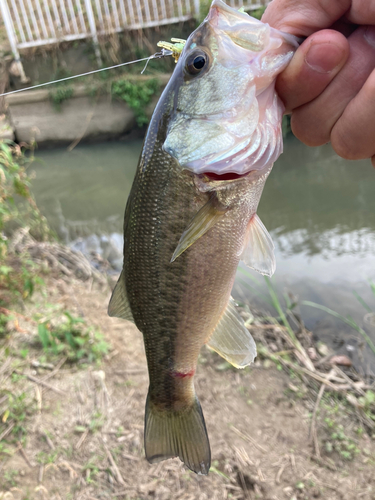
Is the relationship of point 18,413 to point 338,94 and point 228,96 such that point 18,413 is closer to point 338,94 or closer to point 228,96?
point 228,96

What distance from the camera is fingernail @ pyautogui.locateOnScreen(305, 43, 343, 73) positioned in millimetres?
911

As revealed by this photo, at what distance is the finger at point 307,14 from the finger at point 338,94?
77 mm

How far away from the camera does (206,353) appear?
2.95 m

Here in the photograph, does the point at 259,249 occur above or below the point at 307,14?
below

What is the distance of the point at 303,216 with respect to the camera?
5477 millimetres

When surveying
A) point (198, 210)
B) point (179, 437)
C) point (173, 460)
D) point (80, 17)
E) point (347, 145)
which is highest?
point (347, 145)

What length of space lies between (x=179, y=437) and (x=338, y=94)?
130cm

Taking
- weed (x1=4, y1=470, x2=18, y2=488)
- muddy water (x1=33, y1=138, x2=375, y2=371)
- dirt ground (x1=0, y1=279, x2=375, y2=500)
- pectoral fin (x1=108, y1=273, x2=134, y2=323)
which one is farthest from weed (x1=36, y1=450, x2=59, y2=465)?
muddy water (x1=33, y1=138, x2=375, y2=371)

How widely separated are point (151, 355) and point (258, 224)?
63cm

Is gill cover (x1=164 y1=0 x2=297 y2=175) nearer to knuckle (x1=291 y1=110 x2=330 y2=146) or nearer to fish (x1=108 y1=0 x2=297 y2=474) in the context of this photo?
fish (x1=108 y1=0 x2=297 y2=474)

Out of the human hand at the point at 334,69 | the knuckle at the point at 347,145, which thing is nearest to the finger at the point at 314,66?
the human hand at the point at 334,69

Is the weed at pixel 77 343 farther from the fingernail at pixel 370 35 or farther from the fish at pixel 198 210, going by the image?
the fingernail at pixel 370 35

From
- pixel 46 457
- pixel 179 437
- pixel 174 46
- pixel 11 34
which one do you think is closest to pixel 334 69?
pixel 174 46

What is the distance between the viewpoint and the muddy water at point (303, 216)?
12.3 ft
